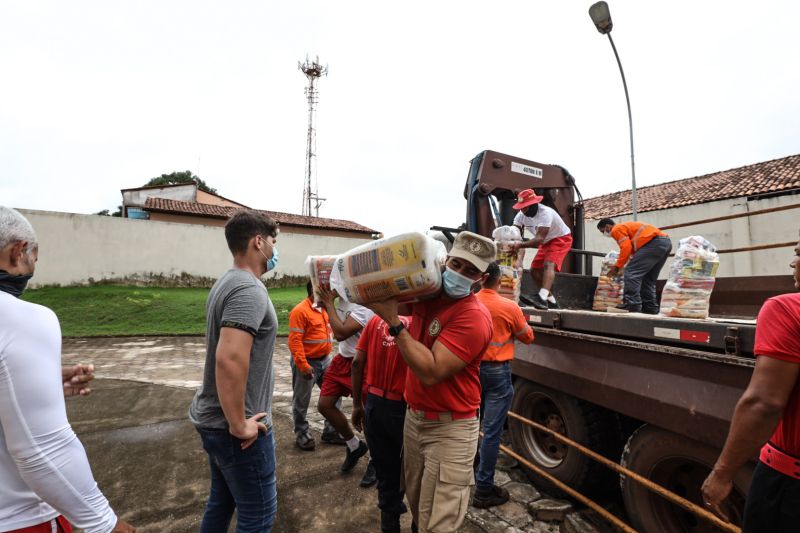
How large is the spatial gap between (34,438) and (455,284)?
1.67 meters

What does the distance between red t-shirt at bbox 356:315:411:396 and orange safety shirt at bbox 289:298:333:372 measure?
53.5 inches

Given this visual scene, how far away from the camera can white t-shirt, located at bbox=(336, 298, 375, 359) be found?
11.3 feet

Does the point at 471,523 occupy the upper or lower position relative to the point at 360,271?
lower

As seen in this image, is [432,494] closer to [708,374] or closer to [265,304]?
[265,304]

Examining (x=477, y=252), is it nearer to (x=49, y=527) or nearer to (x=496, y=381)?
(x=496, y=381)

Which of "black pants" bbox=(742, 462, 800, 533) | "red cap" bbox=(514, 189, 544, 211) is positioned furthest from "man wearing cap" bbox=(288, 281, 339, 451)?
"black pants" bbox=(742, 462, 800, 533)

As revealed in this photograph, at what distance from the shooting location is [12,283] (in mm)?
1311

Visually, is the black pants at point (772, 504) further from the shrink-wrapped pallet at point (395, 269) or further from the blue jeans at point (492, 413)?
the blue jeans at point (492, 413)

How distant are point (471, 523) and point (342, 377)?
60.8 inches

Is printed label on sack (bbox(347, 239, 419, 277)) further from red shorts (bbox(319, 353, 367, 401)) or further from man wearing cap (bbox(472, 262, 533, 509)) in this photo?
red shorts (bbox(319, 353, 367, 401))

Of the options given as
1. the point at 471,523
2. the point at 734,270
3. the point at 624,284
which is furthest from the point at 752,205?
the point at 471,523

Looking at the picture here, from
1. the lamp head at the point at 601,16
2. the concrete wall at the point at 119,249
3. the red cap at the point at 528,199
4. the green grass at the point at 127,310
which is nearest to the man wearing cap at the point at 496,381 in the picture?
the red cap at the point at 528,199

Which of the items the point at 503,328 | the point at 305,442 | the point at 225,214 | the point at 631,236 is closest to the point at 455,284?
the point at 503,328

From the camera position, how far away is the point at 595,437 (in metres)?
3.14
